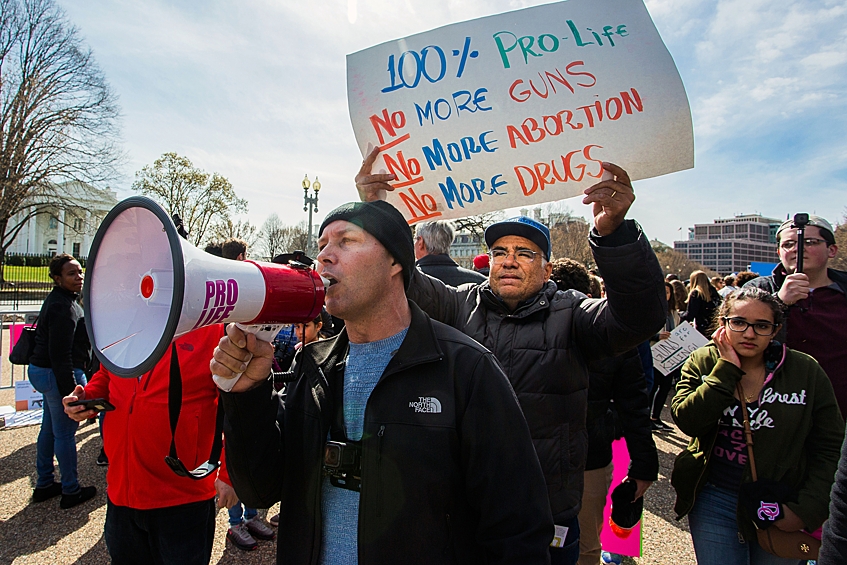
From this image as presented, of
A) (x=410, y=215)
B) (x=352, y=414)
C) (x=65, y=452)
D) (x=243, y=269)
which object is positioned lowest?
→ (x=65, y=452)

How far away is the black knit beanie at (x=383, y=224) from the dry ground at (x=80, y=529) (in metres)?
3.01

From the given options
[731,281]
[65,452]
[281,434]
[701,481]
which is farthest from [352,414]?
[731,281]

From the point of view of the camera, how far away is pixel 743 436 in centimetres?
237

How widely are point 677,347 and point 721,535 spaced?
12.9ft

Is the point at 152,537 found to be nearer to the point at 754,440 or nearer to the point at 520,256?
the point at 520,256

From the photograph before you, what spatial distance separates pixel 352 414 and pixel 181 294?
0.65 metres

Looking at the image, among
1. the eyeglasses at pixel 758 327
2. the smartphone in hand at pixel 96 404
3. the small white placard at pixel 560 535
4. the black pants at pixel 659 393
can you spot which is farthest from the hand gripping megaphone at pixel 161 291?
the black pants at pixel 659 393

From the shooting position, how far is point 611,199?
176 centimetres

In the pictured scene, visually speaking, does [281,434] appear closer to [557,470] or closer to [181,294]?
[181,294]

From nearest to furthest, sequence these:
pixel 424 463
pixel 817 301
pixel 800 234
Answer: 1. pixel 424 463
2. pixel 800 234
3. pixel 817 301

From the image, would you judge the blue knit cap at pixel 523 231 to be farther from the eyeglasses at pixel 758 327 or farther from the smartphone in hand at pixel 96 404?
the smartphone in hand at pixel 96 404

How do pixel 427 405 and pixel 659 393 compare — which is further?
pixel 659 393

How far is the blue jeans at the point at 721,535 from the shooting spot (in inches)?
90.8

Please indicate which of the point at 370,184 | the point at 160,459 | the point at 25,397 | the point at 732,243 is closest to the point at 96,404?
the point at 160,459
